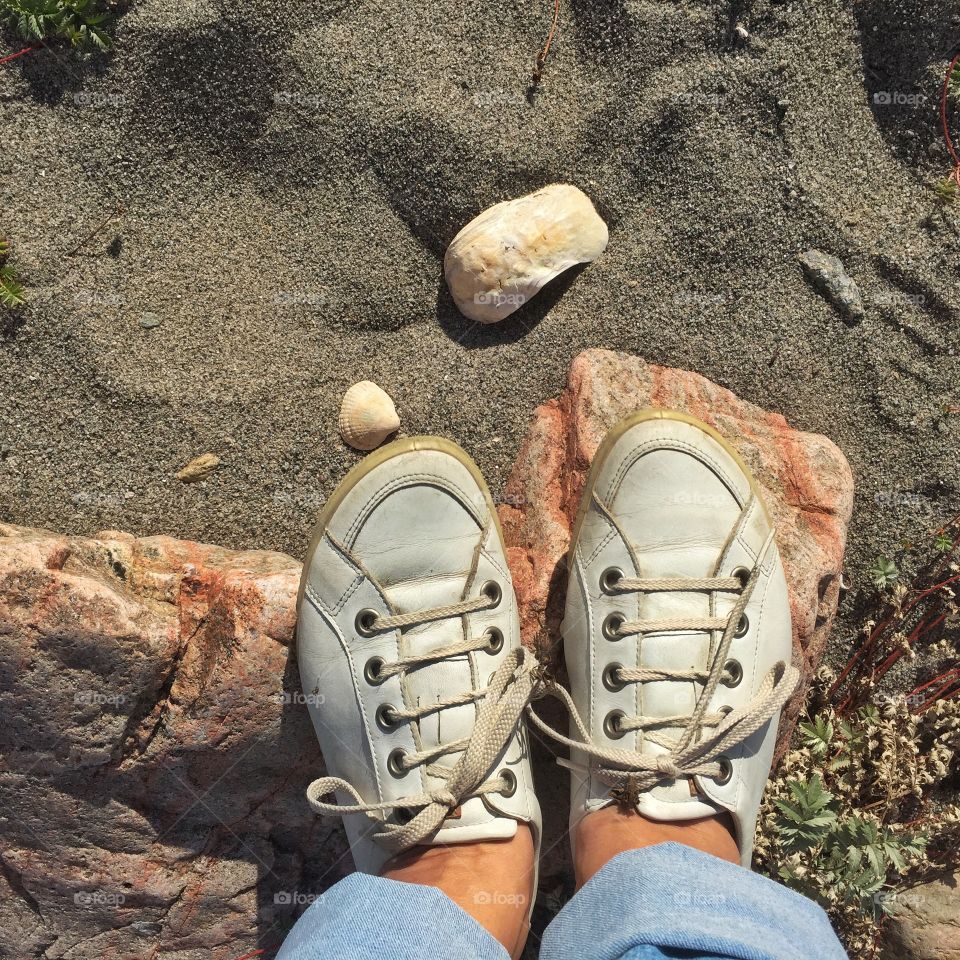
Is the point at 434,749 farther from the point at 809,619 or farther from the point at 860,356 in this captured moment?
the point at 860,356

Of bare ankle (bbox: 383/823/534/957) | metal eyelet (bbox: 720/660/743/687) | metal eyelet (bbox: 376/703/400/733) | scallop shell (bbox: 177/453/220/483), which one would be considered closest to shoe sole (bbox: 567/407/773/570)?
metal eyelet (bbox: 720/660/743/687)

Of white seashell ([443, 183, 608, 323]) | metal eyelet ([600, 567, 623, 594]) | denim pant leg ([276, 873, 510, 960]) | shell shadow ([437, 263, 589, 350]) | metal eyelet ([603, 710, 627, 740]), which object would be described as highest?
white seashell ([443, 183, 608, 323])

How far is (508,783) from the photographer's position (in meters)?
2.44

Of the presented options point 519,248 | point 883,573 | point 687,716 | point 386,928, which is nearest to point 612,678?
point 687,716

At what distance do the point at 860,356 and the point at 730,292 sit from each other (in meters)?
0.51

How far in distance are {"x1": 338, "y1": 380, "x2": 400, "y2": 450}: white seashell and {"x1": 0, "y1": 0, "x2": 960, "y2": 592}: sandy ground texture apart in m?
0.08

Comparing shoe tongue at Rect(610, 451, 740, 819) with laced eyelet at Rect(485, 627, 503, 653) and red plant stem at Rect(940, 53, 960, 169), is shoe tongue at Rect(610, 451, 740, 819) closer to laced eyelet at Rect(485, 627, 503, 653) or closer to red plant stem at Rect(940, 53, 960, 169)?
laced eyelet at Rect(485, 627, 503, 653)

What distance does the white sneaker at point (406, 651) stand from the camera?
2449 millimetres

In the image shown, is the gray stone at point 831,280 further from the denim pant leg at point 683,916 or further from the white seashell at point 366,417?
the denim pant leg at point 683,916

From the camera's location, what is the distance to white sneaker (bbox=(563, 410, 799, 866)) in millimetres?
2502

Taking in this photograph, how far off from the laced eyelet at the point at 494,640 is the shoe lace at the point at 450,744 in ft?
0.06

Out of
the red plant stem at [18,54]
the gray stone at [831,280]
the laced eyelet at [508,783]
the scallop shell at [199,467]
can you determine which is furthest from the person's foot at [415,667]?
the red plant stem at [18,54]

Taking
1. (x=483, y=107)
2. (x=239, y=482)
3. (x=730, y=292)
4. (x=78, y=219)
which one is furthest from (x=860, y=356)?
(x=78, y=219)

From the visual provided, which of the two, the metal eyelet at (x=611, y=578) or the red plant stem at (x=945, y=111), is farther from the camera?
the red plant stem at (x=945, y=111)
